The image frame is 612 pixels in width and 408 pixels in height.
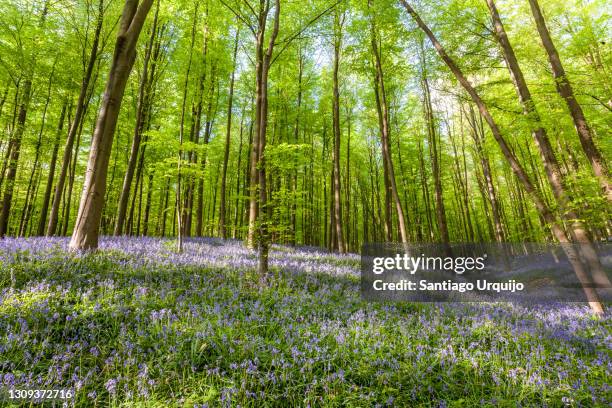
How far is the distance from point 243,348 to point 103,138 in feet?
20.0

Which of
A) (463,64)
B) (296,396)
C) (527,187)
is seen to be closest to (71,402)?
(296,396)

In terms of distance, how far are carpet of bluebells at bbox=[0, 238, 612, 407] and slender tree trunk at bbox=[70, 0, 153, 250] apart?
0.63 metres

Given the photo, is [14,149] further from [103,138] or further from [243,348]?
[243,348]

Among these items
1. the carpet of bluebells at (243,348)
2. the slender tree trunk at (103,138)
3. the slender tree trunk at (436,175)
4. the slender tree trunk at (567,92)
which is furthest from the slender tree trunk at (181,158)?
the slender tree trunk at (436,175)

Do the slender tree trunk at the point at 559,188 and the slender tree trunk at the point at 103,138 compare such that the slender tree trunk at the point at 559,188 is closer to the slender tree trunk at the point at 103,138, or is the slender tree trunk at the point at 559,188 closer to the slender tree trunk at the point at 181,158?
the slender tree trunk at the point at 181,158

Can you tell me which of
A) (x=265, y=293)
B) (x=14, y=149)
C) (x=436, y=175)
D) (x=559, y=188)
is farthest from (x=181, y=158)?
(x=436, y=175)

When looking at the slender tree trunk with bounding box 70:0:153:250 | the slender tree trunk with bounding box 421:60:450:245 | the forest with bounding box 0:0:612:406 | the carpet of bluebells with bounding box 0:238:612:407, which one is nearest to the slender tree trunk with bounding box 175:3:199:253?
the forest with bounding box 0:0:612:406

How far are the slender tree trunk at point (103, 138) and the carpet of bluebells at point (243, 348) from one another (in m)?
0.63

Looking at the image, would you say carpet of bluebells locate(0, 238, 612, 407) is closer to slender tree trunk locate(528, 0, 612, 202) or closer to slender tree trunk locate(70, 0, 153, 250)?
slender tree trunk locate(70, 0, 153, 250)

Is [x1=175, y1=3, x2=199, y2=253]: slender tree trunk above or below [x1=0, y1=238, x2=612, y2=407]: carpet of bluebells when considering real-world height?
above

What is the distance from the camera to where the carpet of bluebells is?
3.00 m

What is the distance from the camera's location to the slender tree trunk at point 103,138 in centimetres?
627

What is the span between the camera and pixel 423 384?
3.48 metres

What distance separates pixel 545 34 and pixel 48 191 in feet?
70.8
